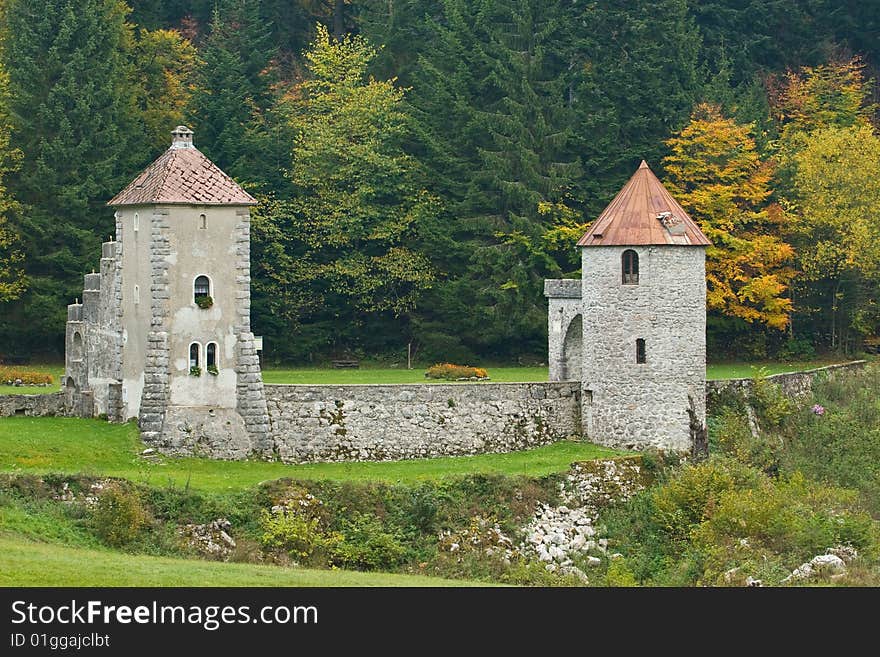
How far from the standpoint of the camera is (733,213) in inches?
2576

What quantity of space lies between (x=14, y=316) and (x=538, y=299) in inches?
686

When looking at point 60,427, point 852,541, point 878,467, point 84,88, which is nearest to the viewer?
point 852,541

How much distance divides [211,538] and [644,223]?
15.3 m

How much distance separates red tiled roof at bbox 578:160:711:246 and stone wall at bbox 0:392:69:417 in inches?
552

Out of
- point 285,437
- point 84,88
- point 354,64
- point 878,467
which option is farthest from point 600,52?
point 285,437

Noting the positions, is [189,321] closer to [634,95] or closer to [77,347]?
[77,347]

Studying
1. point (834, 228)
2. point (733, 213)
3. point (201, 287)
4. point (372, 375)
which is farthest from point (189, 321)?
point (834, 228)

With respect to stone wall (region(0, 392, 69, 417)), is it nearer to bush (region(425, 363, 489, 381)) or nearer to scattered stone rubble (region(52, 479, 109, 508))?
scattered stone rubble (region(52, 479, 109, 508))

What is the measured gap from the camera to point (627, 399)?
5034 centimetres

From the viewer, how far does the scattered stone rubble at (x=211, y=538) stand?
4103cm

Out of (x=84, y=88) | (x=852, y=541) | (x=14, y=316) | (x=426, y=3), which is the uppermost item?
(x=426, y=3)

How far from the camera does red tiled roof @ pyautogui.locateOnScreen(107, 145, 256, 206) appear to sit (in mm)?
47781

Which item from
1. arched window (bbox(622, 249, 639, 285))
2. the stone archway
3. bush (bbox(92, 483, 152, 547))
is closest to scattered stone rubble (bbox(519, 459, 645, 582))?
arched window (bbox(622, 249, 639, 285))

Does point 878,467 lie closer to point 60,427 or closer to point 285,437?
point 285,437
